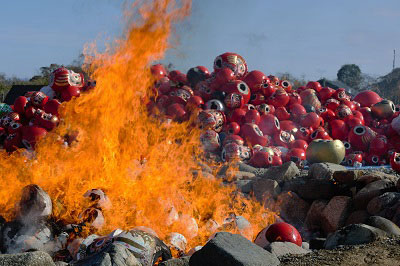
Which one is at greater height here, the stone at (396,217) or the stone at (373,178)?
the stone at (373,178)

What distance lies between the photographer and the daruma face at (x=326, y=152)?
1104cm

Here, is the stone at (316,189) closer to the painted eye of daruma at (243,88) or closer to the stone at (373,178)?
the stone at (373,178)

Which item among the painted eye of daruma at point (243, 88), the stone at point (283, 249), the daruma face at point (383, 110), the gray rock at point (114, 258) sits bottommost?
the stone at point (283, 249)

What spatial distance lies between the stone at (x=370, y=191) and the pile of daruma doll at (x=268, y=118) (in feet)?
11.5

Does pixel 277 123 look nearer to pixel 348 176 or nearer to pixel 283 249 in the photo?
pixel 348 176

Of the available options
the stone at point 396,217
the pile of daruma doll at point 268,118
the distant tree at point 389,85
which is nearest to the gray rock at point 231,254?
the stone at point 396,217

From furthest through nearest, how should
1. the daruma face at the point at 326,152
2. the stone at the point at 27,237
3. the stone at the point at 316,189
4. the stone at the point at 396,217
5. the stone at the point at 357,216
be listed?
the daruma face at the point at 326,152
the stone at the point at 316,189
the stone at the point at 357,216
the stone at the point at 396,217
the stone at the point at 27,237

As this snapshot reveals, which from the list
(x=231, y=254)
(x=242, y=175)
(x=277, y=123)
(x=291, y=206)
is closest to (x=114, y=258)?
(x=231, y=254)

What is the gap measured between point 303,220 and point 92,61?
15.3ft

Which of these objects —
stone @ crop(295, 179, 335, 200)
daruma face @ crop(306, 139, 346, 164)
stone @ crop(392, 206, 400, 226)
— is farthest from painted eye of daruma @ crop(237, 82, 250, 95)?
stone @ crop(392, 206, 400, 226)

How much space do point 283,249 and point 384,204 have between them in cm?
267

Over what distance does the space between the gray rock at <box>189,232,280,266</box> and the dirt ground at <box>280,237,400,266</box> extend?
10.8 inches

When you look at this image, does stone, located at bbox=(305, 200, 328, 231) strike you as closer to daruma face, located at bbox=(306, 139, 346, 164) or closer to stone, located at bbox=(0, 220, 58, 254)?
daruma face, located at bbox=(306, 139, 346, 164)

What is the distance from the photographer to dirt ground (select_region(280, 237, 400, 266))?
163 inches
